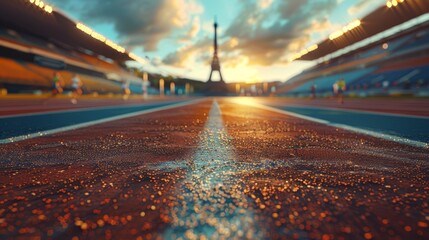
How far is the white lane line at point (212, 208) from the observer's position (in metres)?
0.62

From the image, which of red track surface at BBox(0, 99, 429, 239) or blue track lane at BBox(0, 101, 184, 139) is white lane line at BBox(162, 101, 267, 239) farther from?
blue track lane at BBox(0, 101, 184, 139)

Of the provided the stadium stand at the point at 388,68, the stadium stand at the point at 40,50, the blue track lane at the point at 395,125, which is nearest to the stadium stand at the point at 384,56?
the stadium stand at the point at 388,68

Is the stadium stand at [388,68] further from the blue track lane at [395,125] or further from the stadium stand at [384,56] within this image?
the blue track lane at [395,125]

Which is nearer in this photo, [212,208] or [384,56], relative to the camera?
[212,208]

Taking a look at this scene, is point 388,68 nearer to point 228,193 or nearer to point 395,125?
point 395,125

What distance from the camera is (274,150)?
1.67 m

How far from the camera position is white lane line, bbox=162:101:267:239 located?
616 mm

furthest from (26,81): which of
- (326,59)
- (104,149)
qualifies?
(326,59)

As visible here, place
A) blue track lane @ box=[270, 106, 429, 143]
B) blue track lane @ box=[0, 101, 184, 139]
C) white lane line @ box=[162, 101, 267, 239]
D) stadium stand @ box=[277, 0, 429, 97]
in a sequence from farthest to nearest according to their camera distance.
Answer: stadium stand @ box=[277, 0, 429, 97] < blue track lane @ box=[0, 101, 184, 139] < blue track lane @ box=[270, 106, 429, 143] < white lane line @ box=[162, 101, 267, 239]

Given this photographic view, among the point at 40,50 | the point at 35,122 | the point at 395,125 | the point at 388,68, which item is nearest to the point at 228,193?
the point at 395,125

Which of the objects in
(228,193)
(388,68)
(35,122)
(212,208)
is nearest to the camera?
(212,208)

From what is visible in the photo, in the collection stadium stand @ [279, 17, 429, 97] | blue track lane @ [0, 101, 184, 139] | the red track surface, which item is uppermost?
stadium stand @ [279, 17, 429, 97]

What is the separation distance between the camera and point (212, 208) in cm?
74

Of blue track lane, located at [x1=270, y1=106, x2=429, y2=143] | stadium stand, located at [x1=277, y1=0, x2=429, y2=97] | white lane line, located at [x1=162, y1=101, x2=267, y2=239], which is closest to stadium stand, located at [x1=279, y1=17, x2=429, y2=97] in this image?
stadium stand, located at [x1=277, y1=0, x2=429, y2=97]
